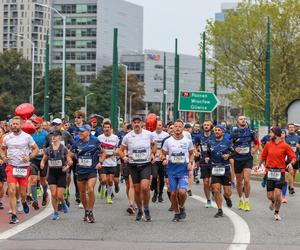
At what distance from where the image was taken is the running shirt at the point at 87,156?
14000mm

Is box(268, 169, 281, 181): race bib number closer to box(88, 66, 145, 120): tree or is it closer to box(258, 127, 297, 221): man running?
box(258, 127, 297, 221): man running

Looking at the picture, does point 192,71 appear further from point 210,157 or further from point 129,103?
point 210,157

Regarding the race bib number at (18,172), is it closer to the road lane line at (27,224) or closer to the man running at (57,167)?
the man running at (57,167)

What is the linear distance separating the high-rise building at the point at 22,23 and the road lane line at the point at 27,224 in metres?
156

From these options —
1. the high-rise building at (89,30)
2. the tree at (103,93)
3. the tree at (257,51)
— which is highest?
the high-rise building at (89,30)

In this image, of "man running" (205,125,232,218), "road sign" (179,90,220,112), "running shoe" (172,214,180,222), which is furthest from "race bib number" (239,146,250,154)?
"road sign" (179,90,220,112)

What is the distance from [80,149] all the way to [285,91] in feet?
121

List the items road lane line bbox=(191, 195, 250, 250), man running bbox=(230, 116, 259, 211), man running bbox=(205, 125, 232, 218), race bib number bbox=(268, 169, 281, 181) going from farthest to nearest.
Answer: man running bbox=(230, 116, 259, 211), man running bbox=(205, 125, 232, 218), race bib number bbox=(268, 169, 281, 181), road lane line bbox=(191, 195, 250, 250)

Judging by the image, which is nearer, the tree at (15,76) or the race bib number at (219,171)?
the race bib number at (219,171)

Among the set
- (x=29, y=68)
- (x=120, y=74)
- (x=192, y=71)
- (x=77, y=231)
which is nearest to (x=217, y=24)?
(x=77, y=231)

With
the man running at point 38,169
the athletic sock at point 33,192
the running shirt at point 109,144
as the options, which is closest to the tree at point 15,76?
the running shirt at point 109,144

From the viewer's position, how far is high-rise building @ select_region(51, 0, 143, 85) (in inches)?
6196

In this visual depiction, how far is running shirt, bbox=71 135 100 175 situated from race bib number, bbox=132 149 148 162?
0.71 meters

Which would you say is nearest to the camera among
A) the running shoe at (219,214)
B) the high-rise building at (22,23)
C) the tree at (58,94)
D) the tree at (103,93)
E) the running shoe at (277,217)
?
the running shoe at (277,217)
